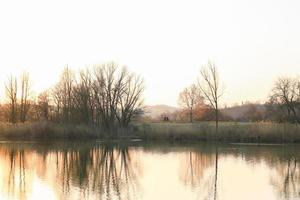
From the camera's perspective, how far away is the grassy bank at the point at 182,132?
136ft

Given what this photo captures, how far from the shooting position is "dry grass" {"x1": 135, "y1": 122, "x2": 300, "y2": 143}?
41.3 meters

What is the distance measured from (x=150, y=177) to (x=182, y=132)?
26765 mm

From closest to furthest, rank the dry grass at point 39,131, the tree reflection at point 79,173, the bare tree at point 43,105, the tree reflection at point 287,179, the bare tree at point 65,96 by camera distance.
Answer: the tree reflection at point 79,173 < the tree reflection at point 287,179 < the dry grass at point 39,131 < the bare tree at point 65,96 < the bare tree at point 43,105

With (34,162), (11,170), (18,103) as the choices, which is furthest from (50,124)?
(11,170)

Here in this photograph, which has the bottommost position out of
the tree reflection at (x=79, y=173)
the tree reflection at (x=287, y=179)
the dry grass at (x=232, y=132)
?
the tree reflection at (x=287, y=179)

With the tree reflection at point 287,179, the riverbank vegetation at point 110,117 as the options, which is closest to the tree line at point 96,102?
the riverbank vegetation at point 110,117

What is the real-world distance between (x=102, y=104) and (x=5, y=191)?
130 ft

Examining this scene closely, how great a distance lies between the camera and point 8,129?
46562 millimetres

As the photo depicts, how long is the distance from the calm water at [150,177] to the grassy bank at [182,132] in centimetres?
1239

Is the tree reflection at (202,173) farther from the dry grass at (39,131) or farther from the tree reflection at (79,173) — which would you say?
the dry grass at (39,131)

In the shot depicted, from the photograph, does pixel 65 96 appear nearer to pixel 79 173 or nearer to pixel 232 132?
pixel 232 132

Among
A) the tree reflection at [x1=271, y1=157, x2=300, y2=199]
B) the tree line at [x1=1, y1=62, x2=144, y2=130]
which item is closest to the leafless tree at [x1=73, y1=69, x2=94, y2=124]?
the tree line at [x1=1, y1=62, x2=144, y2=130]

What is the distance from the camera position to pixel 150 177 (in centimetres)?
1938

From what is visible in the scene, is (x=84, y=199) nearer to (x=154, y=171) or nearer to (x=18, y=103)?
(x=154, y=171)
